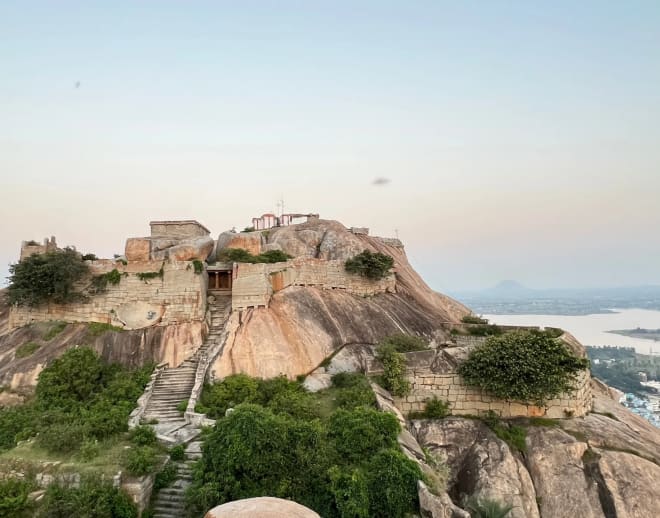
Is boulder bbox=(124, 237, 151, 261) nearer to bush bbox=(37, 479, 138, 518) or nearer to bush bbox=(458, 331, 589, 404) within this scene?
bush bbox=(37, 479, 138, 518)

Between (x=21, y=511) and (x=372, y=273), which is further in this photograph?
(x=372, y=273)

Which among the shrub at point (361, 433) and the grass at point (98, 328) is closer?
the shrub at point (361, 433)

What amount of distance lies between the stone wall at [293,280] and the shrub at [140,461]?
10033mm

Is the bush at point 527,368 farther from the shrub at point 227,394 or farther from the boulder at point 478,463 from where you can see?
the shrub at point 227,394

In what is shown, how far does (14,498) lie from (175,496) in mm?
4107

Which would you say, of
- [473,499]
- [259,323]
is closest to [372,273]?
[259,323]

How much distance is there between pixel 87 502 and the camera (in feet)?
36.2

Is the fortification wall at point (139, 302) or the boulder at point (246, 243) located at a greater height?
the boulder at point (246, 243)

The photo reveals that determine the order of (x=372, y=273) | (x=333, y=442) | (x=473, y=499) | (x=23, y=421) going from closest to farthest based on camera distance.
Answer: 1. (x=333, y=442)
2. (x=473, y=499)
3. (x=23, y=421)
4. (x=372, y=273)

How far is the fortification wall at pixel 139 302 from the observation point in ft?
73.1

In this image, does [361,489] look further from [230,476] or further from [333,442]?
[230,476]

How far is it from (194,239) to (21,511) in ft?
60.0

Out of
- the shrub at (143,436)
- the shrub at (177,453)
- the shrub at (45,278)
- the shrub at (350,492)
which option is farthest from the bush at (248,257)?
the shrub at (350,492)

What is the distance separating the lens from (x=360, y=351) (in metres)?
21.8
